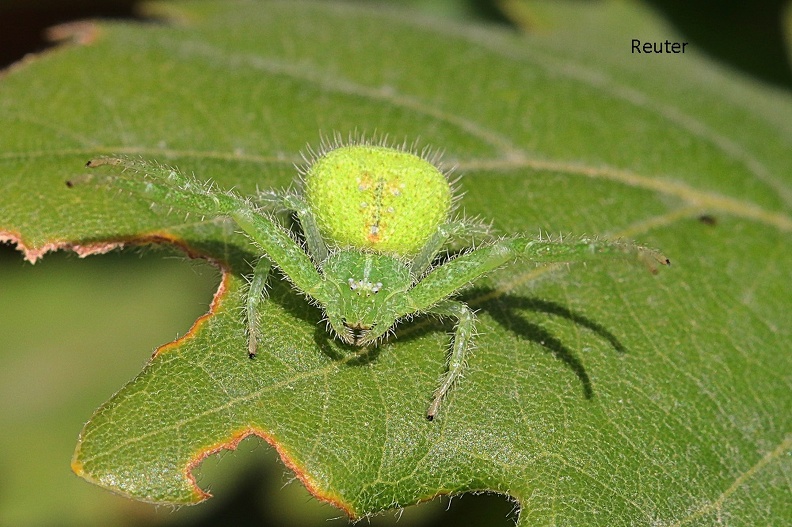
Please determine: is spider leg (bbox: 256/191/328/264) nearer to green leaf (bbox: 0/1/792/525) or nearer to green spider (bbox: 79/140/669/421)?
green spider (bbox: 79/140/669/421)

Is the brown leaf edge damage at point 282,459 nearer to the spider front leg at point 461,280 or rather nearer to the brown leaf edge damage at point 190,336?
the brown leaf edge damage at point 190,336

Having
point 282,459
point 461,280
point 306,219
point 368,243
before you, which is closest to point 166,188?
point 306,219

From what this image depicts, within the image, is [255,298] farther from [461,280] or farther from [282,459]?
[461,280]

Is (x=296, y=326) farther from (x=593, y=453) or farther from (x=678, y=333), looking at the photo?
(x=678, y=333)

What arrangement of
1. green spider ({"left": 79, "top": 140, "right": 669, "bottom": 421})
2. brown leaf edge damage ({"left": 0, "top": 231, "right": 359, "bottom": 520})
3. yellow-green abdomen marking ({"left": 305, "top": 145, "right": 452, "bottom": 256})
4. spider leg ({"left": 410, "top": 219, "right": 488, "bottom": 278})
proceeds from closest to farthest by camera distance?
brown leaf edge damage ({"left": 0, "top": 231, "right": 359, "bottom": 520}) → green spider ({"left": 79, "top": 140, "right": 669, "bottom": 421}) → yellow-green abdomen marking ({"left": 305, "top": 145, "right": 452, "bottom": 256}) → spider leg ({"left": 410, "top": 219, "right": 488, "bottom": 278})

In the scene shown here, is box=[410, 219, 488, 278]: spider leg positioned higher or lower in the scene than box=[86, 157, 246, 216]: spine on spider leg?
lower

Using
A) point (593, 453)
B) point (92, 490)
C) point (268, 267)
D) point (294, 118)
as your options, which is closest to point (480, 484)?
point (593, 453)

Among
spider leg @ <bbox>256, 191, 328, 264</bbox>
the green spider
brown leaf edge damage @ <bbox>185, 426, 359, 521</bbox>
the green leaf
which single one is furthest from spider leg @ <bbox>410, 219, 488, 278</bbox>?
brown leaf edge damage @ <bbox>185, 426, 359, 521</bbox>
